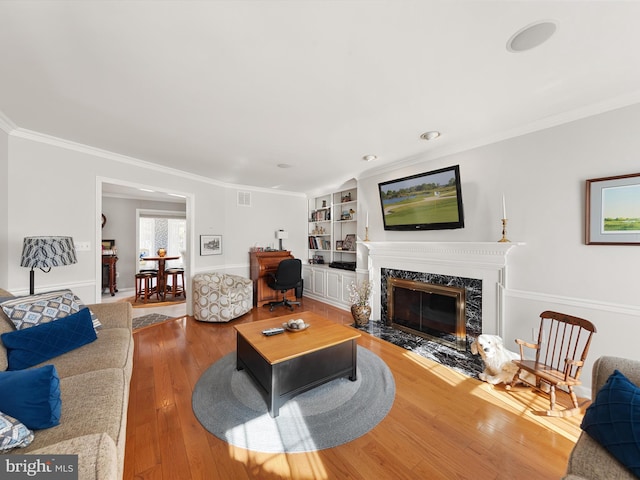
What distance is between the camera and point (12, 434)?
0.96 metres

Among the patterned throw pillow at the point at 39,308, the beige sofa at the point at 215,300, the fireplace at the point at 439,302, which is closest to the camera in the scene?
the patterned throw pillow at the point at 39,308

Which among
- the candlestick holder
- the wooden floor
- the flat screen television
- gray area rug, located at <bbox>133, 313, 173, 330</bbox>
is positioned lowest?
the wooden floor

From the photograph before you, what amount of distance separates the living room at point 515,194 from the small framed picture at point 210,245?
1162 millimetres

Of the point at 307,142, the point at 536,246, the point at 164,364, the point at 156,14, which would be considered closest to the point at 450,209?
the point at 536,246

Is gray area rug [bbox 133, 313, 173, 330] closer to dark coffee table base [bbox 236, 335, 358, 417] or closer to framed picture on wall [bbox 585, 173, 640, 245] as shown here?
dark coffee table base [bbox 236, 335, 358, 417]

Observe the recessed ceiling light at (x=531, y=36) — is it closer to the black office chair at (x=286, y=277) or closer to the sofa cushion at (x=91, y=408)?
the sofa cushion at (x=91, y=408)

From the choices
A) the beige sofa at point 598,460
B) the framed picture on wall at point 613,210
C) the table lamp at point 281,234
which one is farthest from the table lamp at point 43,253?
the framed picture on wall at point 613,210

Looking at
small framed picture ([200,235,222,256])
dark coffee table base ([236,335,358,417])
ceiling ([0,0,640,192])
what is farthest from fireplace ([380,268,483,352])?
small framed picture ([200,235,222,256])

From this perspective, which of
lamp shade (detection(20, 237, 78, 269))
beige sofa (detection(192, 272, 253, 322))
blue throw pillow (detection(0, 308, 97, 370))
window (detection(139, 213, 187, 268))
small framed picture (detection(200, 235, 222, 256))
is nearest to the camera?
blue throw pillow (detection(0, 308, 97, 370))

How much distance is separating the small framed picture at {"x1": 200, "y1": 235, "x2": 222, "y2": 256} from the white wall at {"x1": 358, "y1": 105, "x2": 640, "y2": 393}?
12.9 ft

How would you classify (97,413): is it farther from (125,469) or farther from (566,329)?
(566,329)

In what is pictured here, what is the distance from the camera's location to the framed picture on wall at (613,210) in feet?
6.23

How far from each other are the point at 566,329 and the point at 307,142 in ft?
9.95

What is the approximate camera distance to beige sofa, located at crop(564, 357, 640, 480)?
953 millimetres
